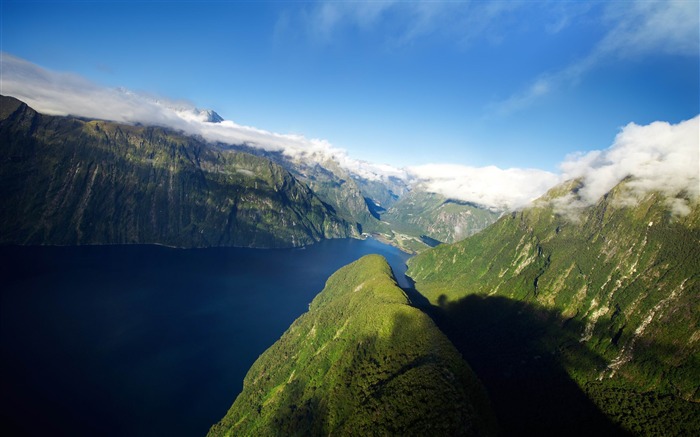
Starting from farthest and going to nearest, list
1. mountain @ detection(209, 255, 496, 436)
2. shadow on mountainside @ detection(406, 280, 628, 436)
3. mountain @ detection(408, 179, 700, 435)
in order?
1. shadow on mountainside @ detection(406, 280, 628, 436)
2. mountain @ detection(408, 179, 700, 435)
3. mountain @ detection(209, 255, 496, 436)

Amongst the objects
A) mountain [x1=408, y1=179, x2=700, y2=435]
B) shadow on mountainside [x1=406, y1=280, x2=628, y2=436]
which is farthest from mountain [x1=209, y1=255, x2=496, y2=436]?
mountain [x1=408, y1=179, x2=700, y2=435]

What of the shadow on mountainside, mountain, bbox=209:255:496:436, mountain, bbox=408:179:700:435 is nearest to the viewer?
mountain, bbox=209:255:496:436

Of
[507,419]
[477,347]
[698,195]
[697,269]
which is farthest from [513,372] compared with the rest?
[698,195]

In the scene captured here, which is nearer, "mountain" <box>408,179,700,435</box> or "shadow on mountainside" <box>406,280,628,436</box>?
"mountain" <box>408,179,700,435</box>

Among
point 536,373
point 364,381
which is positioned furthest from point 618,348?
point 364,381

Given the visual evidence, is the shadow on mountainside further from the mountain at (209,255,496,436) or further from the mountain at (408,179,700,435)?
the mountain at (209,255,496,436)

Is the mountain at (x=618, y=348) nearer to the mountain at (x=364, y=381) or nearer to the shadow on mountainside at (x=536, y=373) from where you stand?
the shadow on mountainside at (x=536, y=373)

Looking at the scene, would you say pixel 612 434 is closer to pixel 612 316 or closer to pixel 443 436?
pixel 612 316
